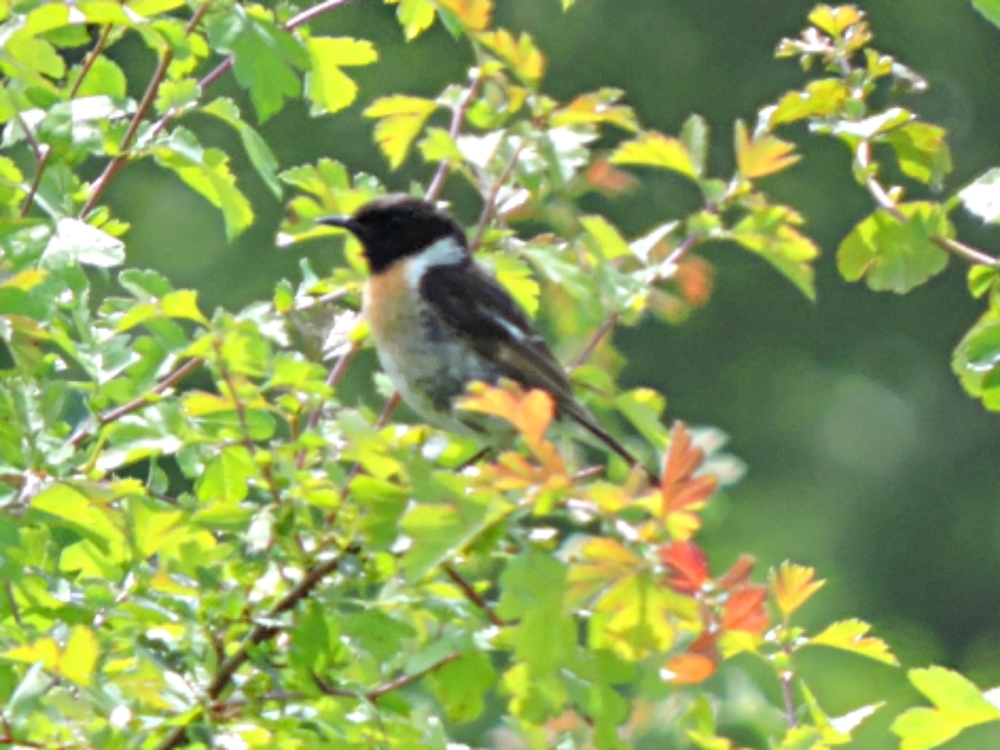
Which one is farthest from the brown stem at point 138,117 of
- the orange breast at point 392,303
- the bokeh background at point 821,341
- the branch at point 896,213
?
the bokeh background at point 821,341

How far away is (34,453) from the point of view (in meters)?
1.72

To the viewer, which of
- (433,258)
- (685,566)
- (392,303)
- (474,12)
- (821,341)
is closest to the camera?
(685,566)

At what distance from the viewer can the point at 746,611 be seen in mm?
1464

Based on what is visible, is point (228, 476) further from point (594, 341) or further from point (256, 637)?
point (594, 341)

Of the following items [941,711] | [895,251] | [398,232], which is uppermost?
[895,251]

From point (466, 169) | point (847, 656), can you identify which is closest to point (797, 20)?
point (847, 656)

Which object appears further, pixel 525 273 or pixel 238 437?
pixel 525 273

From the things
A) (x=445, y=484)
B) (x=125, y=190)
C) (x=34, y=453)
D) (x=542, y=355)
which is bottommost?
(x=125, y=190)

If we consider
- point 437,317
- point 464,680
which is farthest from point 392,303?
point 464,680

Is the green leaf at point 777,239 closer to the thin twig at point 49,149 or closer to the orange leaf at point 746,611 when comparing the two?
the orange leaf at point 746,611

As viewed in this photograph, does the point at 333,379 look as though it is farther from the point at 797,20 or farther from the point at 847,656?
the point at 797,20

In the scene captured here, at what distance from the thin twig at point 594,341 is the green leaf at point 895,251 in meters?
0.24

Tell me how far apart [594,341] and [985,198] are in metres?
0.46

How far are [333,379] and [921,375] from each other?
481 inches
